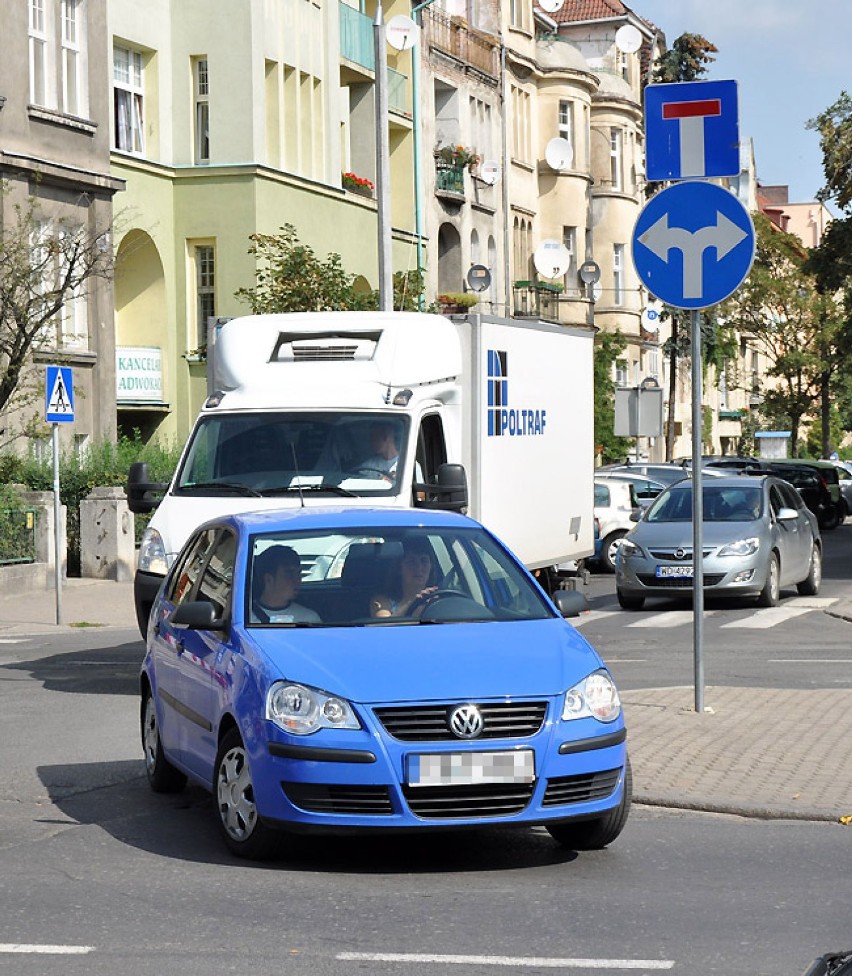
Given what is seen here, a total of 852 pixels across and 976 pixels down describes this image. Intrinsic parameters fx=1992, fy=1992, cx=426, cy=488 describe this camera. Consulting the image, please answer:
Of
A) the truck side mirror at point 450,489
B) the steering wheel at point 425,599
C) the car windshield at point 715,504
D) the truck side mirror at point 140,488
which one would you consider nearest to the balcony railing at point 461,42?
the car windshield at point 715,504

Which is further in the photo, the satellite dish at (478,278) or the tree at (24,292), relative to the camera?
the satellite dish at (478,278)

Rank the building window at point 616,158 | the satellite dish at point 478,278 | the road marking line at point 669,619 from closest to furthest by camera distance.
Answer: the road marking line at point 669,619 < the satellite dish at point 478,278 < the building window at point 616,158

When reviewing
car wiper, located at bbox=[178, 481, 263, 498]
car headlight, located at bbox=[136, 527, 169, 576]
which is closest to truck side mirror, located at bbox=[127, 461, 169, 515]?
car wiper, located at bbox=[178, 481, 263, 498]

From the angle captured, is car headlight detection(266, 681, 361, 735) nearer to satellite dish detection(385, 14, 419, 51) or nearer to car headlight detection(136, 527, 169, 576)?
car headlight detection(136, 527, 169, 576)

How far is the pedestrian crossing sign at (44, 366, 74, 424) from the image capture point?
23250 millimetres

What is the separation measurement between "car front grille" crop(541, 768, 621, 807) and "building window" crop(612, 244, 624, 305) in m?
62.2

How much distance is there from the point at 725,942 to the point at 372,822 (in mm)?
1648

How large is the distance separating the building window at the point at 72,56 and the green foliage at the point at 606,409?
21639 mm

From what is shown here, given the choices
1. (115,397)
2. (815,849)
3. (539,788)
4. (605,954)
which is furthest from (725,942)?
(115,397)

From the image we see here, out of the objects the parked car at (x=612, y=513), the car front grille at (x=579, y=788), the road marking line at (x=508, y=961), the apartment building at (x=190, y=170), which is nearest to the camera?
the road marking line at (x=508, y=961)

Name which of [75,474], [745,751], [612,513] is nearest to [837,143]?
[612,513]

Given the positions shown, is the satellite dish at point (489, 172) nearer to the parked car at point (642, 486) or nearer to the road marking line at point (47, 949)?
the parked car at point (642, 486)

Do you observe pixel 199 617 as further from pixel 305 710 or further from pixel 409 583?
pixel 305 710

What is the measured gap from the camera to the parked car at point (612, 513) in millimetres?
32125
